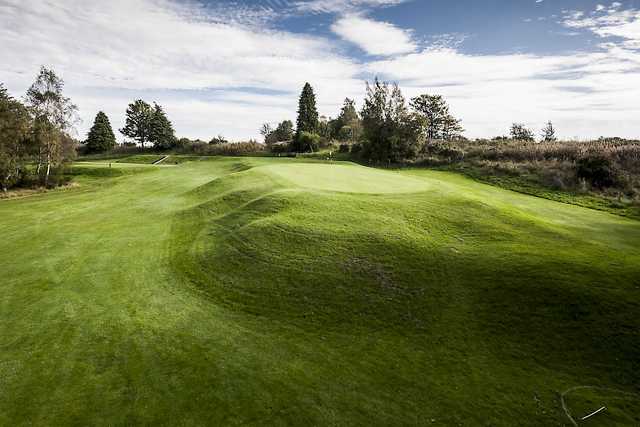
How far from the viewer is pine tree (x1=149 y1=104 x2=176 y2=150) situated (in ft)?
261

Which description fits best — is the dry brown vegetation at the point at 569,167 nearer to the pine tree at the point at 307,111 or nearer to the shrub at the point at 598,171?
the shrub at the point at 598,171

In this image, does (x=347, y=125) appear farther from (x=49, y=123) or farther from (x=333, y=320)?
(x=333, y=320)

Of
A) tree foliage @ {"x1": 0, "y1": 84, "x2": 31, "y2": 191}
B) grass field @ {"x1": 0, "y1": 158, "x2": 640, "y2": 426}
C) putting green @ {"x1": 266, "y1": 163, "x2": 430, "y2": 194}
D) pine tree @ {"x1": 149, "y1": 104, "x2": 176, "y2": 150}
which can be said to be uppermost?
pine tree @ {"x1": 149, "y1": 104, "x2": 176, "y2": 150}

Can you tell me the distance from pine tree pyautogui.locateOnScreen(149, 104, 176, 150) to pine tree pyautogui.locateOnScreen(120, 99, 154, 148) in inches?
87.0

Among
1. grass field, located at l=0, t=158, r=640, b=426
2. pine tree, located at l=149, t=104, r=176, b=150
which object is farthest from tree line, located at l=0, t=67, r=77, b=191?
pine tree, located at l=149, t=104, r=176, b=150

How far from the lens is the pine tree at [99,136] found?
77.0m

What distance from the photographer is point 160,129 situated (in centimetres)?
8281

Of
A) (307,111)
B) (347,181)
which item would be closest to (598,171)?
(347,181)

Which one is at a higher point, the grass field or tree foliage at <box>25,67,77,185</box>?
tree foliage at <box>25,67,77,185</box>

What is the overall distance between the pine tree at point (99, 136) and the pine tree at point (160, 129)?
940cm

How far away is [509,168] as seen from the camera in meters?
30.3

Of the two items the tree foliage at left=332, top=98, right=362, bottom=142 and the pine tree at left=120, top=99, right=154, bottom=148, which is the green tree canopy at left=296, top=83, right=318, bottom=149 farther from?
the pine tree at left=120, top=99, right=154, bottom=148

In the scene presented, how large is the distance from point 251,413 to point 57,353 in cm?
492

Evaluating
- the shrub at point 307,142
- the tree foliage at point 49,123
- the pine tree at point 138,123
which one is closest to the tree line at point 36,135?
the tree foliage at point 49,123
